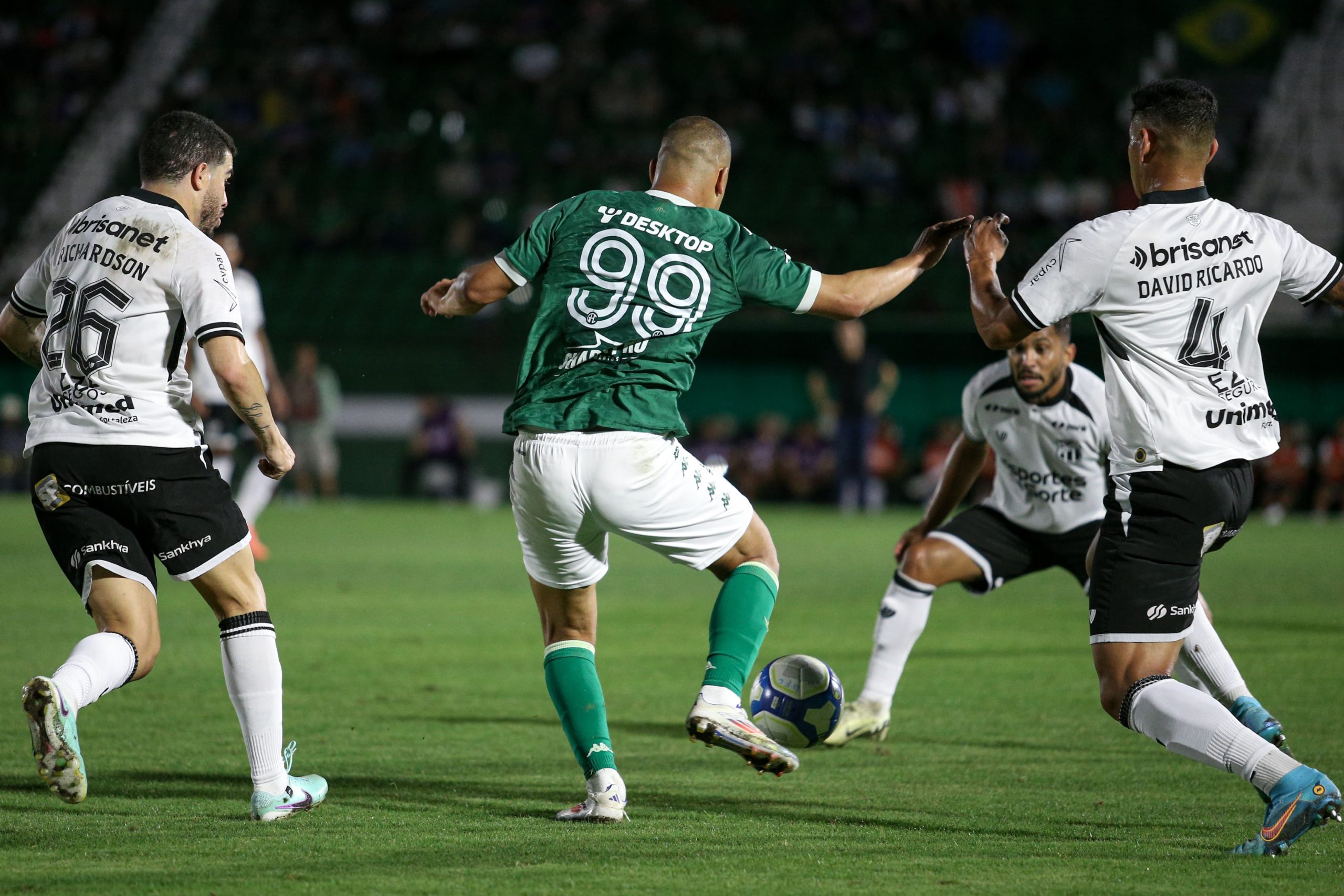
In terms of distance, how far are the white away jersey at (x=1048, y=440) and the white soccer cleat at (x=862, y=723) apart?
1101 millimetres

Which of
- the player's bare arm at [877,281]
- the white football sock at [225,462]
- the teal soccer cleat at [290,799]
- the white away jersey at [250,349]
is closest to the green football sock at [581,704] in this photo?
the teal soccer cleat at [290,799]

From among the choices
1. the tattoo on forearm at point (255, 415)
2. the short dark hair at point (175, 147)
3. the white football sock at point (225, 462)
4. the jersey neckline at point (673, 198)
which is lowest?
the white football sock at point (225, 462)

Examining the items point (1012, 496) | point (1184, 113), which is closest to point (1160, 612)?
point (1184, 113)

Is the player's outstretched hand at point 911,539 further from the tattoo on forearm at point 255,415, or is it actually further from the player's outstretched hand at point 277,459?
the tattoo on forearm at point 255,415

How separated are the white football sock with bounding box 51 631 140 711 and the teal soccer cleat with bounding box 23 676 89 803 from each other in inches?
2.5

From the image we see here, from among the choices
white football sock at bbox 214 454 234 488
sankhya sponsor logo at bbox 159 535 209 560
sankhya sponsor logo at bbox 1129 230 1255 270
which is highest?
sankhya sponsor logo at bbox 1129 230 1255 270

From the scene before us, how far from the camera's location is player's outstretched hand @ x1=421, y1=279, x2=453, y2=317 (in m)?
4.88

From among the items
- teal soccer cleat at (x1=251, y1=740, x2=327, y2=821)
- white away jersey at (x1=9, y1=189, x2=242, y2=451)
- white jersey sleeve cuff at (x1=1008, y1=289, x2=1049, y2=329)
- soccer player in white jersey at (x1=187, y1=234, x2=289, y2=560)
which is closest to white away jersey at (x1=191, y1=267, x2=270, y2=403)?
soccer player in white jersey at (x1=187, y1=234, x2=289, y2=560)

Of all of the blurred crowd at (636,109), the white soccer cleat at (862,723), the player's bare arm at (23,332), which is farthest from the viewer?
the blurred crowd at (636,109)

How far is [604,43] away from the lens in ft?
91.9

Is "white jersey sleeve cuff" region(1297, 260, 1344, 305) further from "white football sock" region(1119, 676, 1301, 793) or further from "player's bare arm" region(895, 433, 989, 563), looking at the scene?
"player's bare arm" region(895, 433, 989, 563)

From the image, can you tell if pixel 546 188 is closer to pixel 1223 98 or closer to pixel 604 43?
pixel 604 43

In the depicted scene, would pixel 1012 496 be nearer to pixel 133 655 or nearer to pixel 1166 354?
pixel 1166 354

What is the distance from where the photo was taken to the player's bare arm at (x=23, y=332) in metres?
5.20
